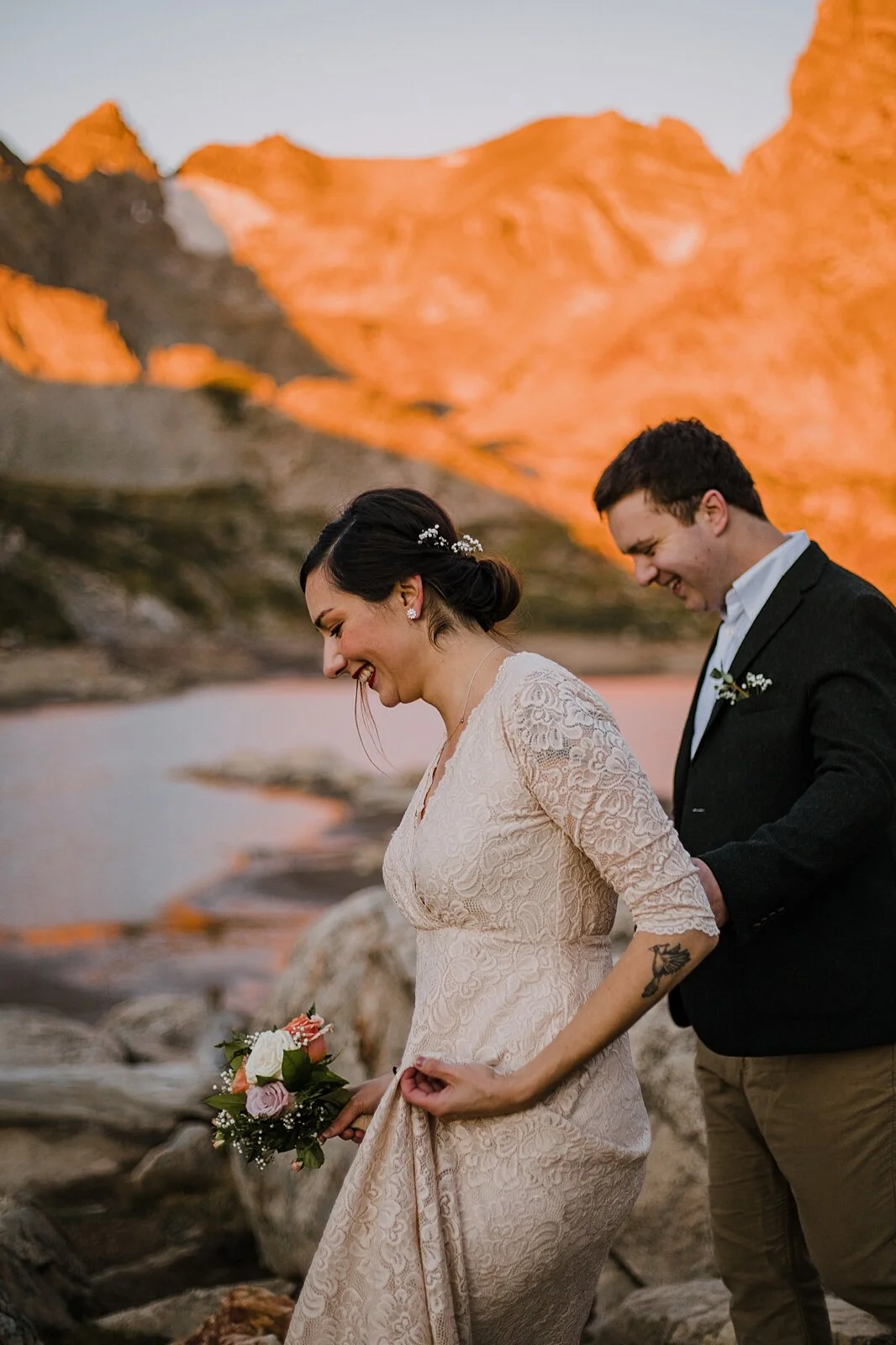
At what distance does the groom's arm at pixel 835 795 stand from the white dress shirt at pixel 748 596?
176 millimetres

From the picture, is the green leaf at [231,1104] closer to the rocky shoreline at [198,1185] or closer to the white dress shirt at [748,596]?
the white dress shirt at [748,596]

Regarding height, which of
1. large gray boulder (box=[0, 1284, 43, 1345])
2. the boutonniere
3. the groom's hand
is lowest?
large gray boulder (box=[0, 1284, 43, 1345])

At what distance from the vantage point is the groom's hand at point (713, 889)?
1591mm

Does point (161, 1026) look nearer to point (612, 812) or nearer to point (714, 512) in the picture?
point (714, 512)

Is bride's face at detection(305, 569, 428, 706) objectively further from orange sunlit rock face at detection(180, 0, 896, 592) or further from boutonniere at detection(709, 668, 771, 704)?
orange sunlit rock face at detection(180, 0, 896, 592)

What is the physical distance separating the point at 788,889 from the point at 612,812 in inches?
17.1

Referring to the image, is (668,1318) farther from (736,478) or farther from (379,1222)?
(736,478)

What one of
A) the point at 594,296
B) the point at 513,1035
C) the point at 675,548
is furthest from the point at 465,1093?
the point at 594,296

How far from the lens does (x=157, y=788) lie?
509 cm

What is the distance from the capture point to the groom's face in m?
2.01

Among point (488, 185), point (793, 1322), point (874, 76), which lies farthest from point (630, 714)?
point (793, 1322)

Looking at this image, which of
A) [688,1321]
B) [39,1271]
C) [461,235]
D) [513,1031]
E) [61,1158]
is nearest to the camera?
[513,1031]

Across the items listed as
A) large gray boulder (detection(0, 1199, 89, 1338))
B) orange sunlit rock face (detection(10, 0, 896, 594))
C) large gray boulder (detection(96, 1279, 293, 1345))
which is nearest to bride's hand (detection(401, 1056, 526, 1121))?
large gray boulder (detection(0, 1199, 89, 1338))

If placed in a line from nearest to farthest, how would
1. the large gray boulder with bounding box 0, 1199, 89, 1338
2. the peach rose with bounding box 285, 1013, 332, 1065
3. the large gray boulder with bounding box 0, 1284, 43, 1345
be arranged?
the peach rose with bounding box 285, 1013, 332, 1065 → the large gray boulder with bounding box 0, 1284, 43, 1345 → the large gray boulder with bounding box 0, 1199, 89, 1338
